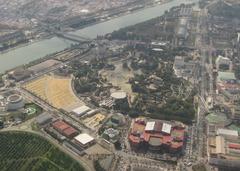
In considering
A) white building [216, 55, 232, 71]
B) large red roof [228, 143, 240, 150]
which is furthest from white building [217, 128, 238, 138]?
white building [216, 55, 232, 71]

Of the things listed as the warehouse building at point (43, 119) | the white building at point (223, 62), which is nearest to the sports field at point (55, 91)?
the warehouse building at point (43, 119)

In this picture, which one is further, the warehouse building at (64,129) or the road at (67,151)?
the warehouse building at (64,129)

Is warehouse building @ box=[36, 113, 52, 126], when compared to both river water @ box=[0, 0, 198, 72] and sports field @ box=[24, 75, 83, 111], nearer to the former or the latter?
sports field @ box=[24, 75, 83, 111]

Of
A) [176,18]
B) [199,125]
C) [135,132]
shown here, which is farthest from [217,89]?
[176,18]

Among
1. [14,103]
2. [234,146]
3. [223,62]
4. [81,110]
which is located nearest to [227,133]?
[234,146]

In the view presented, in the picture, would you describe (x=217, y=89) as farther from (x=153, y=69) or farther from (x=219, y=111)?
(x=153, y=69)

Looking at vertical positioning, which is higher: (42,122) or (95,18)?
(95,18)

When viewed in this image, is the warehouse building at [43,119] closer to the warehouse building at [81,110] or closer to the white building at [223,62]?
the warehouse building at [81,110]
